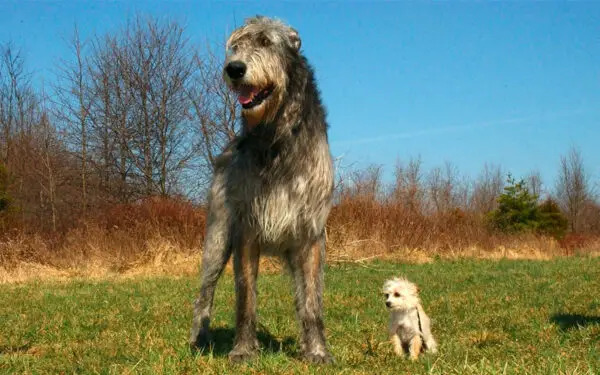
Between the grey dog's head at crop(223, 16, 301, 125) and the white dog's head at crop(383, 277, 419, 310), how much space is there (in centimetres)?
182

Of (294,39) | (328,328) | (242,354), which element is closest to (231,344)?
(242,354)

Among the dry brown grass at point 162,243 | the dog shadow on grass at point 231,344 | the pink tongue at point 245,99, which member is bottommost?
the dog shadow on grass at point 231,344

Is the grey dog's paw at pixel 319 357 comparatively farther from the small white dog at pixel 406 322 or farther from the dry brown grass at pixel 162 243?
the dry brown grass at pixel 162 243

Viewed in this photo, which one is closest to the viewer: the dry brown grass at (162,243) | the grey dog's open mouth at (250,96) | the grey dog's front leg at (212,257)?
the grey dog's open mouth at (250,96)

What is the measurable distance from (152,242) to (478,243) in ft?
37.4

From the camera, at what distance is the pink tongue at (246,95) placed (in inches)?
157

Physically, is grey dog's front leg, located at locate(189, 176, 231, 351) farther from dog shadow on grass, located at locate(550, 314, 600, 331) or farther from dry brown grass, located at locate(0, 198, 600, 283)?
dry brown grass, located at locate(0, 198, 600, 283)

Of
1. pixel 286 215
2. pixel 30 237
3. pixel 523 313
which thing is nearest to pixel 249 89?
pixel 286 215

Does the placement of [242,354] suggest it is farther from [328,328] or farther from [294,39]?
[294,39]

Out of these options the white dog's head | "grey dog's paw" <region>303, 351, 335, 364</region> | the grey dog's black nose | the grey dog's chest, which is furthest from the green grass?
the grey dog's black nose

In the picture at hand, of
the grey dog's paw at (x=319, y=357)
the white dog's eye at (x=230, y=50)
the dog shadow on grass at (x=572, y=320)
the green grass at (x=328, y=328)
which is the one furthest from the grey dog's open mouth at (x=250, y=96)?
the dog shadow on grass at (x=572, y=320)

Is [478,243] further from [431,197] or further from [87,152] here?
[87,152]

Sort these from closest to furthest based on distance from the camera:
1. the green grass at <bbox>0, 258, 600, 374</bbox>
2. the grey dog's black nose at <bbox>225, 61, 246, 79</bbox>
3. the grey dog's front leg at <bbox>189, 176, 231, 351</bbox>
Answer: the grey dog's black nose at <bbox>225, 61, 246, 79</bbox>, the green grass at <bbox>0, 258, 600, 374</bbox>, the grey dog's front leg at <bbox>189, 176, 231, 351</bbox>

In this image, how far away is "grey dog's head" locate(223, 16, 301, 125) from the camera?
3.93 metres
